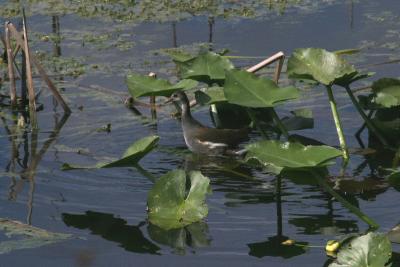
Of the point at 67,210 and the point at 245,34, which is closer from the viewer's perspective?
the point at 67,210

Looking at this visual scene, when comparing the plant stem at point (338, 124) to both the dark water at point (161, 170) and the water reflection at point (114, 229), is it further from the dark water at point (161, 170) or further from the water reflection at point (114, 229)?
the water reflection at point (114, 229)

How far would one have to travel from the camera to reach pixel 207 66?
7.96 metres

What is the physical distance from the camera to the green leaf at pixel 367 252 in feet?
17.5

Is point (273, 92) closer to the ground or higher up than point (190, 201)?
higher up

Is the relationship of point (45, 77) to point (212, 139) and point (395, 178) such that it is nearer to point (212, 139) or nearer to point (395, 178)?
point (212, 139)

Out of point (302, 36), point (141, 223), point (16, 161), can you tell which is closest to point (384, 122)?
point (141, 223)

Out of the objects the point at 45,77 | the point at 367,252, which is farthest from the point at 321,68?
the point at 45,77

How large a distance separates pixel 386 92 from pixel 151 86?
6.17 feet

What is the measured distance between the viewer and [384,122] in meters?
8.13

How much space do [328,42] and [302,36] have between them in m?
0.43

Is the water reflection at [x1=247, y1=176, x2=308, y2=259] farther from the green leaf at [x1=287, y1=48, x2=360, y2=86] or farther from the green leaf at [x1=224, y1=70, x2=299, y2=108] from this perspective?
the green leaf at [x1=287, y1=48, x2=360, y2=86]

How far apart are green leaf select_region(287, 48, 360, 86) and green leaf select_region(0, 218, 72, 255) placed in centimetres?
218

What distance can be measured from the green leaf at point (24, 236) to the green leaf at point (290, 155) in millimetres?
1335

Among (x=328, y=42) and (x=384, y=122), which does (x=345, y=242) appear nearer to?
(x=384, y=122)
